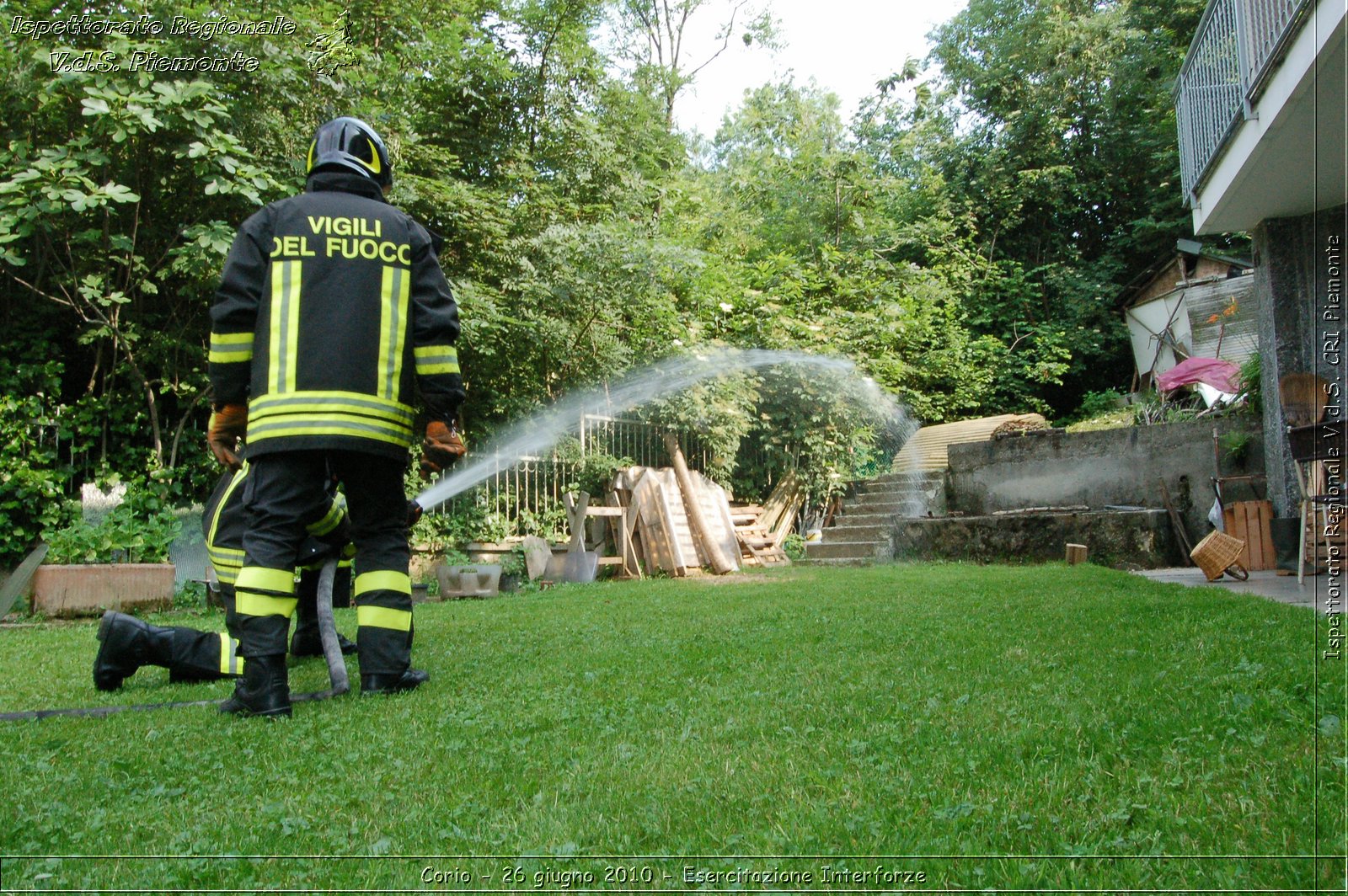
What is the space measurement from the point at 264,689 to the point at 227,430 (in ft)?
3.75

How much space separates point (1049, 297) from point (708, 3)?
11.2 m

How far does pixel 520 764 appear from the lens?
2.46 metres

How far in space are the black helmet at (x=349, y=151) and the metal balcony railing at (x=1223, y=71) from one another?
5656 mm

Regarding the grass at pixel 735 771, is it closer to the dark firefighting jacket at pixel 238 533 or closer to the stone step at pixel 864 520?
the dark firefighting jacket at pixel 238 533

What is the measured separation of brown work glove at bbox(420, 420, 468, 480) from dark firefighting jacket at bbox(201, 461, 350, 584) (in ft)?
1.56

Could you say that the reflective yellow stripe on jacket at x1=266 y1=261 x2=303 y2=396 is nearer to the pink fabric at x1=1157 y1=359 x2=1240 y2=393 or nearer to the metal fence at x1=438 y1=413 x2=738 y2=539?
the metal fence at x1=438 y1=413 x2=738 y2=539

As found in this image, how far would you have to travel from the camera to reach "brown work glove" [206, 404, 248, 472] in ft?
12.2

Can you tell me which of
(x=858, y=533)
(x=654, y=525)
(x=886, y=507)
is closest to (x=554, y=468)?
(x=654, y=525)

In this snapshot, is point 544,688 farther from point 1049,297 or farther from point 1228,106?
point 1049,297

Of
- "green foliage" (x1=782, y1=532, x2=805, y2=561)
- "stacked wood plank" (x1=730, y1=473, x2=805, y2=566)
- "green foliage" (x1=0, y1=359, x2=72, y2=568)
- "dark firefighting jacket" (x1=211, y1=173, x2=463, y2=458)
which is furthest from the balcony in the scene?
"green foliage" (x1=0, y1=359, x2=72, y2=568)

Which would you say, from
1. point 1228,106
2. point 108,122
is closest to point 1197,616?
point 1228,106

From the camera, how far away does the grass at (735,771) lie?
1.72 meters

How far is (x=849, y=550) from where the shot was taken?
41.5 ft

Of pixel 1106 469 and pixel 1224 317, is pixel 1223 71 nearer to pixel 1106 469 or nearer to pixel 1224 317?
pixel 1106 469
